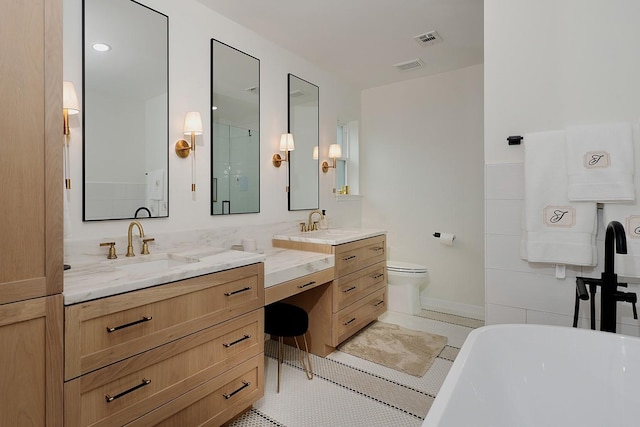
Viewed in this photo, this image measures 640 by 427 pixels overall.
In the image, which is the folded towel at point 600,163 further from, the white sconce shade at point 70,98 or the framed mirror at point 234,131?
the white sconce shade at point 70,98

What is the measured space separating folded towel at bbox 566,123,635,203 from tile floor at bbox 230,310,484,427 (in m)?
1.45

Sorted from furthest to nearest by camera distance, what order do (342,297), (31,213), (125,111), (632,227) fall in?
(342,297) < (125,111) < (632,227) < (31,213)

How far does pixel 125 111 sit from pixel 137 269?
91 cm

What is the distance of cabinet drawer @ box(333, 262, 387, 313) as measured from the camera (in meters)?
2.61

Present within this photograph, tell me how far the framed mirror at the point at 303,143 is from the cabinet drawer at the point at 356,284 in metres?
0.83

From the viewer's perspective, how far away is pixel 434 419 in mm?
935

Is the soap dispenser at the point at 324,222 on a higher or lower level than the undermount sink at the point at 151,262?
higher

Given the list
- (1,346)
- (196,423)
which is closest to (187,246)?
(196,423)

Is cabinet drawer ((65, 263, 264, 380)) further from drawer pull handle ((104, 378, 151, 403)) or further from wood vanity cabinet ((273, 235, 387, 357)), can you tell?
wood vanity cabinet ((273, 235, 387, 357))

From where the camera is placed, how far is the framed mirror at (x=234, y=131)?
2410mm

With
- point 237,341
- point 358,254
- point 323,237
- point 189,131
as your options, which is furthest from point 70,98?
point 358,254

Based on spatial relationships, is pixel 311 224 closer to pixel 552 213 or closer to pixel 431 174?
pixel 431 174

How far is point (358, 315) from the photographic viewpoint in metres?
2.87

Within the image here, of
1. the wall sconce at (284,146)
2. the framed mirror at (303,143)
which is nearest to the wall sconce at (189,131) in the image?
the wall sconce at (284,146)
